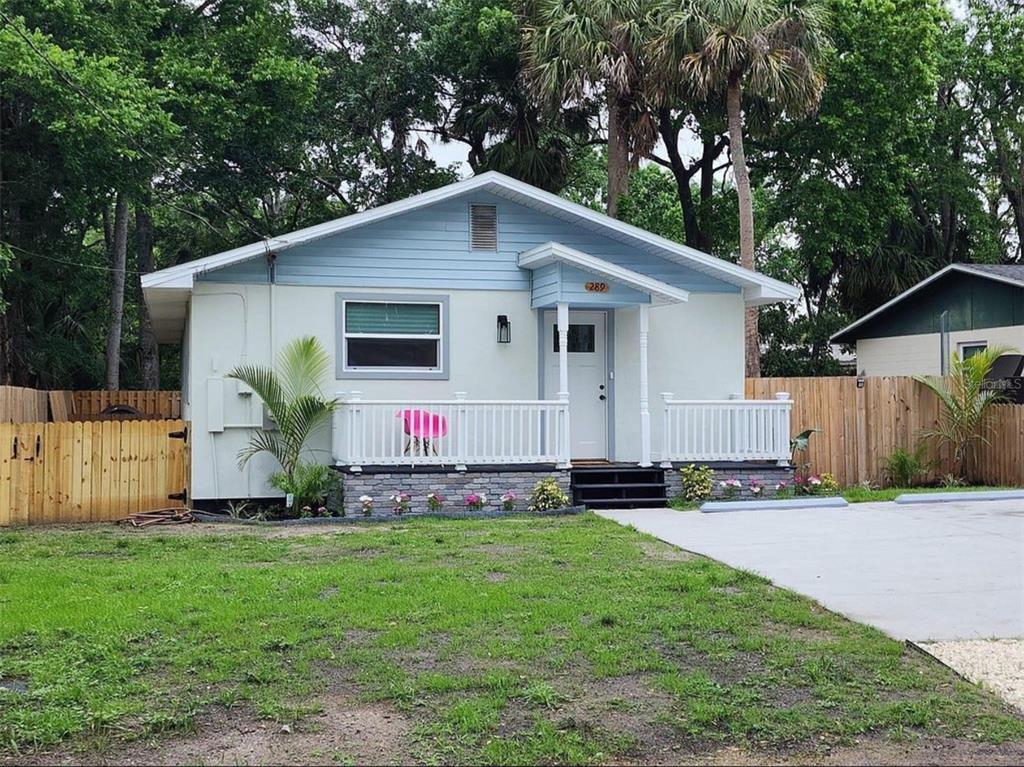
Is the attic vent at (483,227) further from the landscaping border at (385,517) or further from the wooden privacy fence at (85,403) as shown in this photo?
the wooden privacy fence at (85,403)

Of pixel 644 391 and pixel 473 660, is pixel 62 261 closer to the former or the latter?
pixel 644 391

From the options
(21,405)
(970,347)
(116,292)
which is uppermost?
(116,292)

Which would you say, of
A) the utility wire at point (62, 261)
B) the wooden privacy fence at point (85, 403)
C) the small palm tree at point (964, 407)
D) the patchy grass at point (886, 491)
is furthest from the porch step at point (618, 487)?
the utility wire at point (62, 261)

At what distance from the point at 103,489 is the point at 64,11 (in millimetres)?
9376

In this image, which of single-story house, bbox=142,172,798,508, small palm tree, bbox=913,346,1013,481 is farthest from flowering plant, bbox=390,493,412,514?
small palm tree, bbox=913,346,1013,481

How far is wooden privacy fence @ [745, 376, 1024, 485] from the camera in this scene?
14.5m

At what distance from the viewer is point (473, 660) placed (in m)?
5.29

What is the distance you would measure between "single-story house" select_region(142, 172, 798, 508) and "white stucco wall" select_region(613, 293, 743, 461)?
22mm

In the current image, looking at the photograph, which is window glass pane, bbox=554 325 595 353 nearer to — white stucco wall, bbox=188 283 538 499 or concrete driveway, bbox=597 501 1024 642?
white stucco wall, bbox=188 283 538 499

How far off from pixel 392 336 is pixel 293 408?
185 cm

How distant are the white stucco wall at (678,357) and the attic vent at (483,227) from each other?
202cm

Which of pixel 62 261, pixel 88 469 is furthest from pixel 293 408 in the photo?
pixel 62 261

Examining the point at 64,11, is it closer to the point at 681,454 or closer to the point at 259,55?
the point at 259,55

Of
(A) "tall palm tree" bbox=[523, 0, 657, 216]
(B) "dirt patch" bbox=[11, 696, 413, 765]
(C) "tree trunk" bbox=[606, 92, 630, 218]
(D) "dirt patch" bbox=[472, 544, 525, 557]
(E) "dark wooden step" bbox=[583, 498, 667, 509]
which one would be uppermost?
(A) "tall palm tree" bbox=[523, 0, 657, 216]
